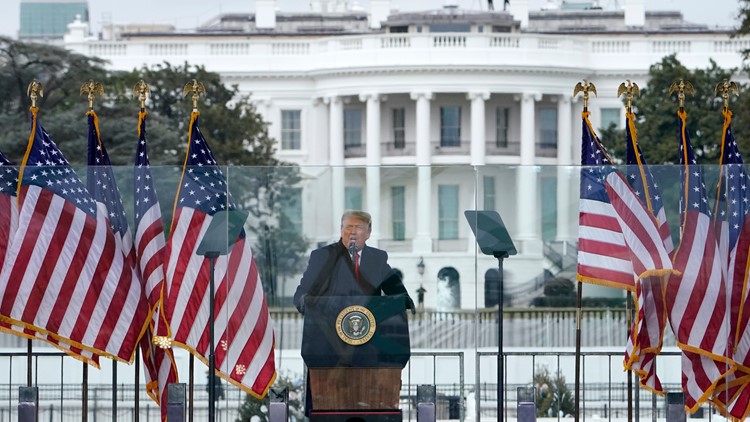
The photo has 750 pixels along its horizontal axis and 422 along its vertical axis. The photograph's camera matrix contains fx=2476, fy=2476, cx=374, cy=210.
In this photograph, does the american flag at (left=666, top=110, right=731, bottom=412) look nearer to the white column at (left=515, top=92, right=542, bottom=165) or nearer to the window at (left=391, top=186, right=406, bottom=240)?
the window at (left=391, top=186, right=406, bottom=240)

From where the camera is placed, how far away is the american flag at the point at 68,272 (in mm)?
19109

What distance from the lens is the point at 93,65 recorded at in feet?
190

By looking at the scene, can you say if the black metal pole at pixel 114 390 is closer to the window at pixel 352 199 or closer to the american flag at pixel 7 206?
the american flag at pixel 7 206

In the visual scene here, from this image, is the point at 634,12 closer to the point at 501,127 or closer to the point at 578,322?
the point at 501,127

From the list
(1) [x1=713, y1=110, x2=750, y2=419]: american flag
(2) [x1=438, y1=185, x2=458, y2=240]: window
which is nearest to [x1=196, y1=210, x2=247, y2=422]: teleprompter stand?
(2) [x1=438, y1=185, x2=458, y2=240]: window

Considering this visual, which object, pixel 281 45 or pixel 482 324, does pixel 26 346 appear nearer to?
pixel 482 324

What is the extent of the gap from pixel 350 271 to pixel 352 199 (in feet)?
1.91

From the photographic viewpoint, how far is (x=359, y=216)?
19.1 meters

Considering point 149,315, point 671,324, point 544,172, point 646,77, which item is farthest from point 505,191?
point 646,77

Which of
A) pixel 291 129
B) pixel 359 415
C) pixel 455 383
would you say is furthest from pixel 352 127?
pixel 359 415

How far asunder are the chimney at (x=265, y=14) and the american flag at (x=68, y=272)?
7985cm

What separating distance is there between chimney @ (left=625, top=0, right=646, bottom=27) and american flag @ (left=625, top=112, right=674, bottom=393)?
80209 millimetres

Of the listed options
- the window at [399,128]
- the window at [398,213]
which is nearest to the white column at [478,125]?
the window at [399,128]

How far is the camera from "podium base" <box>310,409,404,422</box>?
738 inches
